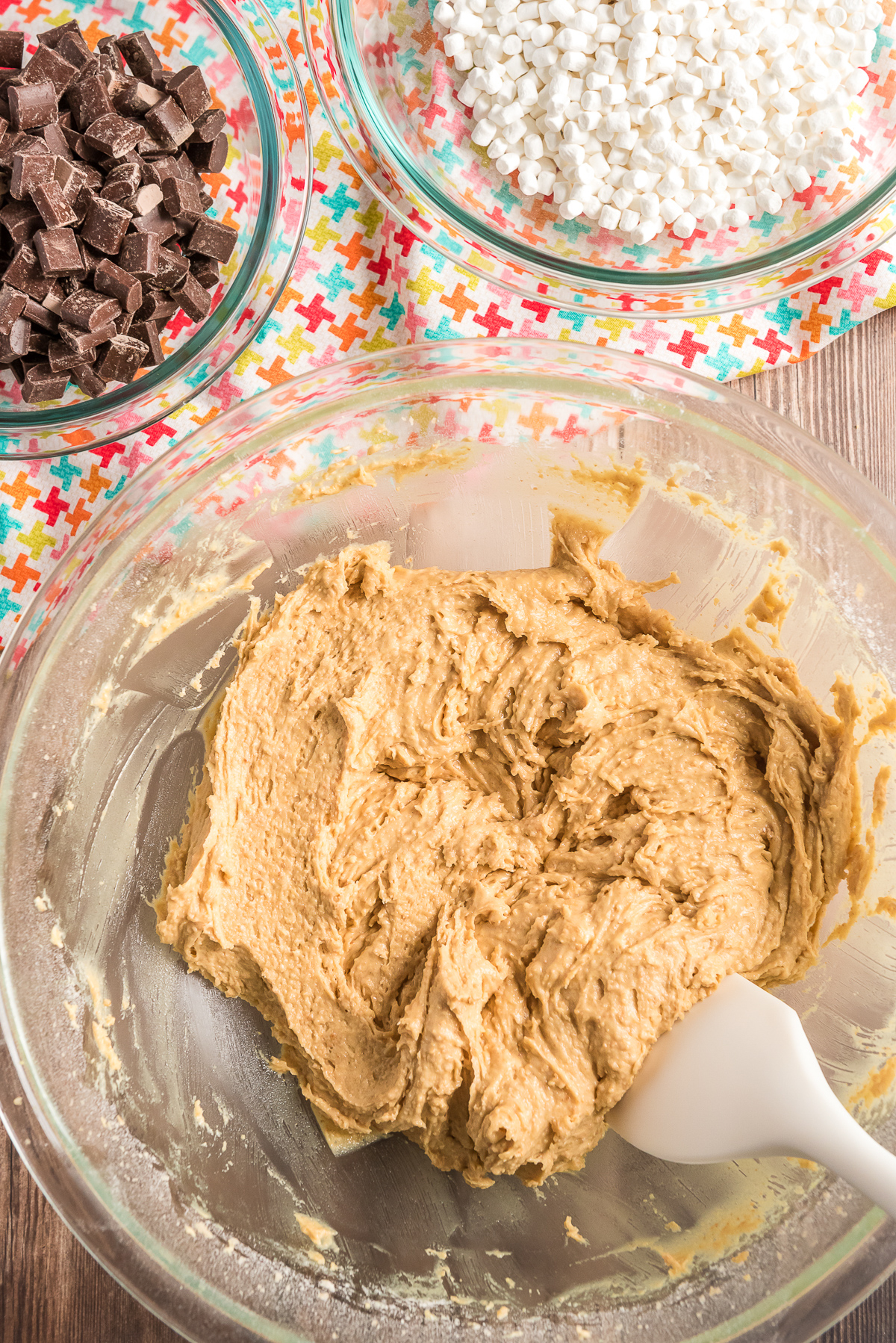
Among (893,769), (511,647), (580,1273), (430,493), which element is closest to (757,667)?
(893,769)

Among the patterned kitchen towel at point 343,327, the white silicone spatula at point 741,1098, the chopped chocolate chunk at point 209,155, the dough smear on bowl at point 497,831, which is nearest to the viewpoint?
the white silicone spatula at point 741,1098

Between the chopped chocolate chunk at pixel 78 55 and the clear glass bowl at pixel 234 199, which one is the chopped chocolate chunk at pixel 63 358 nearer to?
the clear glass bowl at pixel 234 199

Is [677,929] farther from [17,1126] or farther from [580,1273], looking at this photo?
[17,1126]

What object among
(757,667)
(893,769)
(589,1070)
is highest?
(757,667)

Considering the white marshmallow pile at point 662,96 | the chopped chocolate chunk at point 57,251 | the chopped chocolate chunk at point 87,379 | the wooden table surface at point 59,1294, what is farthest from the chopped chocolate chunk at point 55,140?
the wooden table surface at point 59,1294

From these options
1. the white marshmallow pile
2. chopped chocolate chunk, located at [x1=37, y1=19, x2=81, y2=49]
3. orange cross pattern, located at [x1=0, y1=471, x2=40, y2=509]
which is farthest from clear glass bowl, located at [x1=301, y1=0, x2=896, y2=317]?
orange cross pattern, located at [x1=0, y1=471, x2=40, y2=509]
